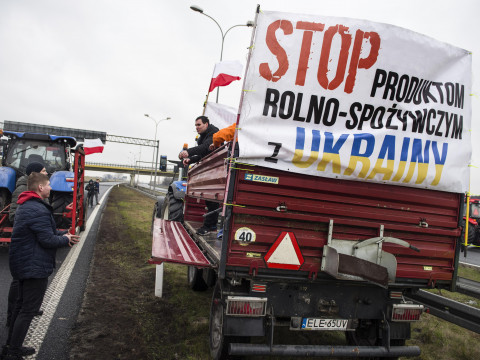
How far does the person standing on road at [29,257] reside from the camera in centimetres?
307

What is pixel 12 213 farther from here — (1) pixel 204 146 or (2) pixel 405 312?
(2) pixel 405 312

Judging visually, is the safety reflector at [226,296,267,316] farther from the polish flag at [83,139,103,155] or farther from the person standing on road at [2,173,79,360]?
the polish flag at [83,139,103,155]

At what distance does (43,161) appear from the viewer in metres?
8.80

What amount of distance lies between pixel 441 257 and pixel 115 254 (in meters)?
6.30

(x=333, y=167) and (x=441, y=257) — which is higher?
(x=333, y=167)

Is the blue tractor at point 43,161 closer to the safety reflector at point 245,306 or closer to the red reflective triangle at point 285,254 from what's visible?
the safety reflector at point 245,306

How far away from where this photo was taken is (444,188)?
134 inches

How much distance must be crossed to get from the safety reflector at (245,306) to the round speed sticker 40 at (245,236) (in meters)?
0.48

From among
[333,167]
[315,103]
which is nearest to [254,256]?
[333,167]

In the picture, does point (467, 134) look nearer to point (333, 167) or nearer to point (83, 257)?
point (333, 167)

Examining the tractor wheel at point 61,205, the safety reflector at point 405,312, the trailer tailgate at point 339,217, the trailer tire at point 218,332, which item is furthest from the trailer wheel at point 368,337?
the tractor wheel at point 61,205

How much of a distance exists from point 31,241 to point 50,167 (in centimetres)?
659

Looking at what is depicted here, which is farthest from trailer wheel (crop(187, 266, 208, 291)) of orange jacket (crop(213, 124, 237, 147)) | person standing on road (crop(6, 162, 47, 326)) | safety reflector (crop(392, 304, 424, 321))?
safety reflector (crop(392, 304, 424, 321))

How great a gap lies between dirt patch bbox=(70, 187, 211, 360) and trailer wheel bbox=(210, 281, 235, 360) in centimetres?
27
